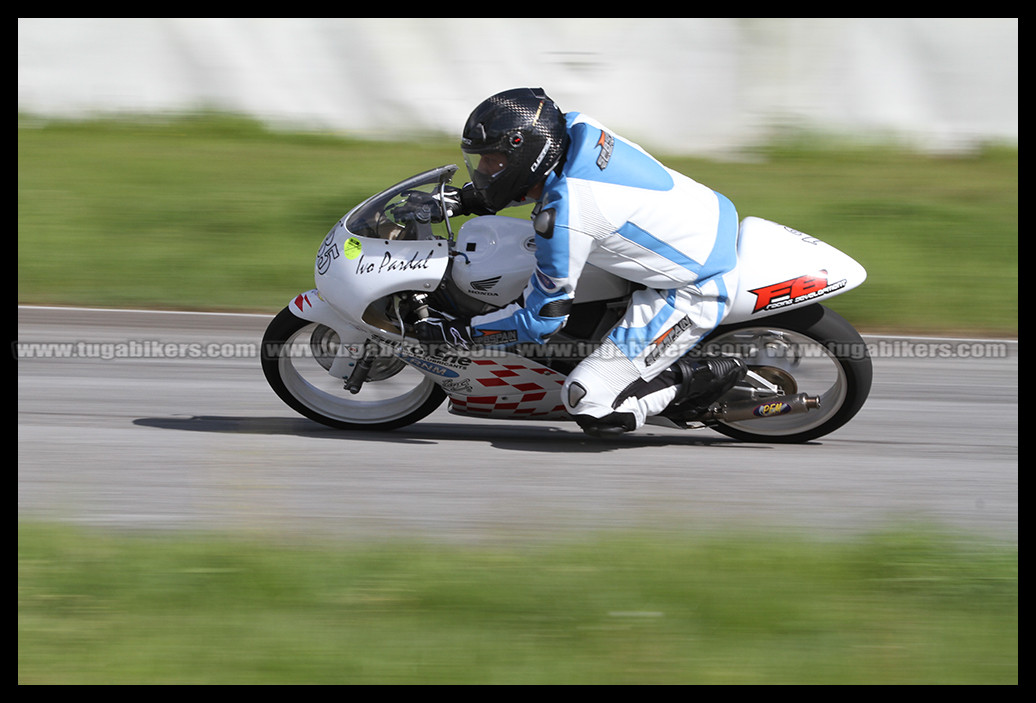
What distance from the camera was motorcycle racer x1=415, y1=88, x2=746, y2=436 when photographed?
171 inches

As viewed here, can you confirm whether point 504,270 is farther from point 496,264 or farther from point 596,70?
point 596,70

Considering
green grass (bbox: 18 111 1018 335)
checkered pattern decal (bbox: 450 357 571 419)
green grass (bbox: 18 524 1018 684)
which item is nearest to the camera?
green grass (bbox: 18 524 1018 684)

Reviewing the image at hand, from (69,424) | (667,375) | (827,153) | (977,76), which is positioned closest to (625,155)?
(667,375)

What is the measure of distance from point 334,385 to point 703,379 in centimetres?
196

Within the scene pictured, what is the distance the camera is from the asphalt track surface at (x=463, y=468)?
4.30 meters

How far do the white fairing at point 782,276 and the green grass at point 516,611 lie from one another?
1236 mm

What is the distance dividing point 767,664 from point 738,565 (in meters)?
0.62

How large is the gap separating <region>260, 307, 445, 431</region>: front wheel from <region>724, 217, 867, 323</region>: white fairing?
5.41 feet

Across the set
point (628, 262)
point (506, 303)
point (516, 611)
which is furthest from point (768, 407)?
point (516, 611)

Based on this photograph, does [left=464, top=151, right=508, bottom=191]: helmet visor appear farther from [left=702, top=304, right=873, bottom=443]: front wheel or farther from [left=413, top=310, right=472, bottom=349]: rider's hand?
[left=702, top=304, right=873, bottom=443]: front wheel

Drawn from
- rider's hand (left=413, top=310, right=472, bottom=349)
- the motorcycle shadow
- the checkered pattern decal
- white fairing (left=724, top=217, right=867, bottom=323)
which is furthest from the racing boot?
rider's hand (left=413, top=310, right=472, bottom=349)

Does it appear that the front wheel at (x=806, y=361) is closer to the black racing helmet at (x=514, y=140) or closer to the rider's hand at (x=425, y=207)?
the black racing helmet at (x=514, y=140)

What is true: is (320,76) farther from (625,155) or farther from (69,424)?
(625,155)

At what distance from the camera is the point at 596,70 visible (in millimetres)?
10164
